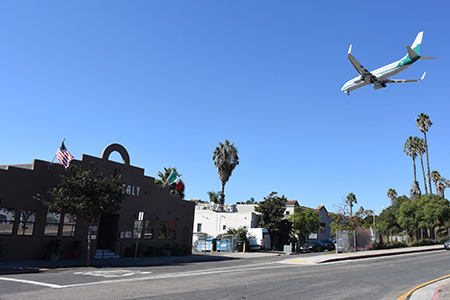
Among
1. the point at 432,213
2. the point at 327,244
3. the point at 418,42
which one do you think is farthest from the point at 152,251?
the point at 432,213

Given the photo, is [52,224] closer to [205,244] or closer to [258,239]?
[205,244]

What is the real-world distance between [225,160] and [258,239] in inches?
781

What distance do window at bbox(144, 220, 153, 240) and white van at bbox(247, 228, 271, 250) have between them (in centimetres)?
1425

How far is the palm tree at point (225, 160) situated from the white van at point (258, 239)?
16844mm

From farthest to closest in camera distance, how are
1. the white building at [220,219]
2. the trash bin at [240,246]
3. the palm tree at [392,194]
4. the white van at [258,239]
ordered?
the palm tree at [392,194]
the white building at [220,219]
the white van at [258,239]
the trash bin at [240,246]

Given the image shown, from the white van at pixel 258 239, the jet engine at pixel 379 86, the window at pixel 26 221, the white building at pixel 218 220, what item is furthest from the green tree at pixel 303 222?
the window at pixel 26 221

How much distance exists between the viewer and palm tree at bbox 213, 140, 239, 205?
57.9 metres

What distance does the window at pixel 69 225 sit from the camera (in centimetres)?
2269

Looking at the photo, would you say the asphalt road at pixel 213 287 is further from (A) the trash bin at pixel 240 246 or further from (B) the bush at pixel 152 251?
(A) the trash bin at pixel 240 246

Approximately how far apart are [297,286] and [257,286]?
4.59 ft

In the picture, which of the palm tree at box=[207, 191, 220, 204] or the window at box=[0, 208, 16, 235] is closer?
the window at box=[0, 208, 16, 235]

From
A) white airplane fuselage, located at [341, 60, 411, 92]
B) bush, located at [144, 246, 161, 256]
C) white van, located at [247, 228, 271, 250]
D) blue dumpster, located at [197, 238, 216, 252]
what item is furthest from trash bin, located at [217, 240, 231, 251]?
white airplane fuselage, located at [341, 60, 411, 92]

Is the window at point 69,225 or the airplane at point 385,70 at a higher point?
the airplane at point 385,70

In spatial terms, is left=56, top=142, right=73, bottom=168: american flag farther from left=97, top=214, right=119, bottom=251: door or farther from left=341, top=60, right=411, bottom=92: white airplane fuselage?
left=341, top=60, right=411, bottom=92: white airplane fuselage
